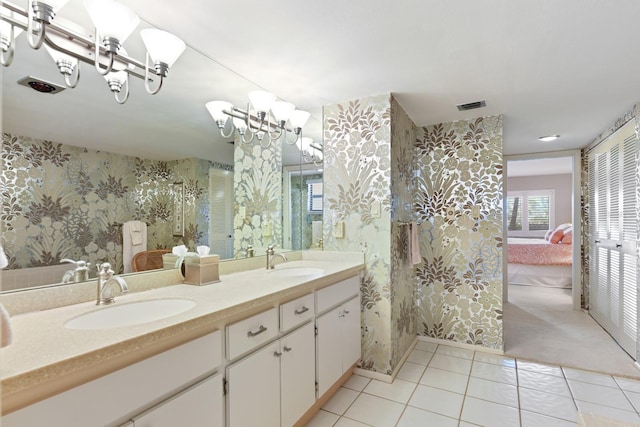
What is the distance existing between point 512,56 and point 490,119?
1.18 meters

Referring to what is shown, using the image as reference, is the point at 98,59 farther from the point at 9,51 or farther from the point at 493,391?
the point at 493,391

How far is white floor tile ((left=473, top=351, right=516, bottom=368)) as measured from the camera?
262cm

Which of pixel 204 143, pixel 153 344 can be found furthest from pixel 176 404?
pixel 204 143

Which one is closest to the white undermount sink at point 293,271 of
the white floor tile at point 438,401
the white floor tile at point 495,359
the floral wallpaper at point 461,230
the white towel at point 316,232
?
the white towel at point 316,232

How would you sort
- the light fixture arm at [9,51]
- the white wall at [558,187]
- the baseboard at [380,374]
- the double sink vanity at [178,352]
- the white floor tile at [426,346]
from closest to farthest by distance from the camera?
the double sink vanity at [178,352], the light fixture arm at [9,51], the baseboard at [380,374], the white floor tile at [426,346], the white wall at [558,187]

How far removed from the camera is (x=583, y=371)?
248cm

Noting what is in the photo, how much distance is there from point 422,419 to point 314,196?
5.76 feet

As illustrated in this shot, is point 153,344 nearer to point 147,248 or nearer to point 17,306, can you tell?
point 17,306

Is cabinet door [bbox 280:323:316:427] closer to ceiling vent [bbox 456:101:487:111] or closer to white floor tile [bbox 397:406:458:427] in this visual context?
white floor tile [bbox 397:406:458:427]

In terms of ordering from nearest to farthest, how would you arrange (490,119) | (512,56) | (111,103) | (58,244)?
(58,244)
(111,103)
(512,56)
(490,119)

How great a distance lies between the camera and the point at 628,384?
2.29 meters

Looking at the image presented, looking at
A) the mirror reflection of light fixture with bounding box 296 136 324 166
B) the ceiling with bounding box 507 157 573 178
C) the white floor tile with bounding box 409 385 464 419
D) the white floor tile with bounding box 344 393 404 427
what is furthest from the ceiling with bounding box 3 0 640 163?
the ceiling with bounding box 507 157 573 178

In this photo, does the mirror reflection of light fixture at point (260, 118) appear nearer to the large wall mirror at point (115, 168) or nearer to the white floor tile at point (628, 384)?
the large wall mirror at point (115, 168)

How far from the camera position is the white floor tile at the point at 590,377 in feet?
7.54
